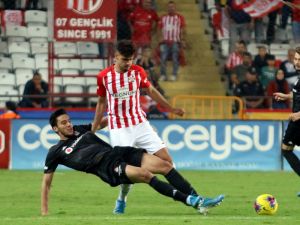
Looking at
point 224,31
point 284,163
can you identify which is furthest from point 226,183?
point 224,31

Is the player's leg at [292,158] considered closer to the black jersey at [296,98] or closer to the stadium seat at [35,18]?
the black jersey at [296,98]

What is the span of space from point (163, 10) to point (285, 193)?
1230cm

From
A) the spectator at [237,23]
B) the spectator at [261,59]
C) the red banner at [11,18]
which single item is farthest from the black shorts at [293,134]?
the red banner at [11,18]

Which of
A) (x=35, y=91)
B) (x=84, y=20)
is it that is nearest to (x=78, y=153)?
(x=84, y=20)

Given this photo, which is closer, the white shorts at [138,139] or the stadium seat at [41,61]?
the white shorts at [138,139]

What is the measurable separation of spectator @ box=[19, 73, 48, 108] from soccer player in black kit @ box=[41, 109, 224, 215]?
37.1 feet

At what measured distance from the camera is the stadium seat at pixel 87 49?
25859mm

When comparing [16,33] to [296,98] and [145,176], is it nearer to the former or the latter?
[296,98]

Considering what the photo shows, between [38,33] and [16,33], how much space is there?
53 centimetres

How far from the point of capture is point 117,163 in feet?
40.2

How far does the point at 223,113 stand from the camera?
23500 millimetres

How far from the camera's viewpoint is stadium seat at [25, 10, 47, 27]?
2658cm

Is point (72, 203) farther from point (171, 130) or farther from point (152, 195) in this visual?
point (171, 130)

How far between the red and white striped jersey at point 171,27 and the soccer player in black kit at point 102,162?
14.0 m
